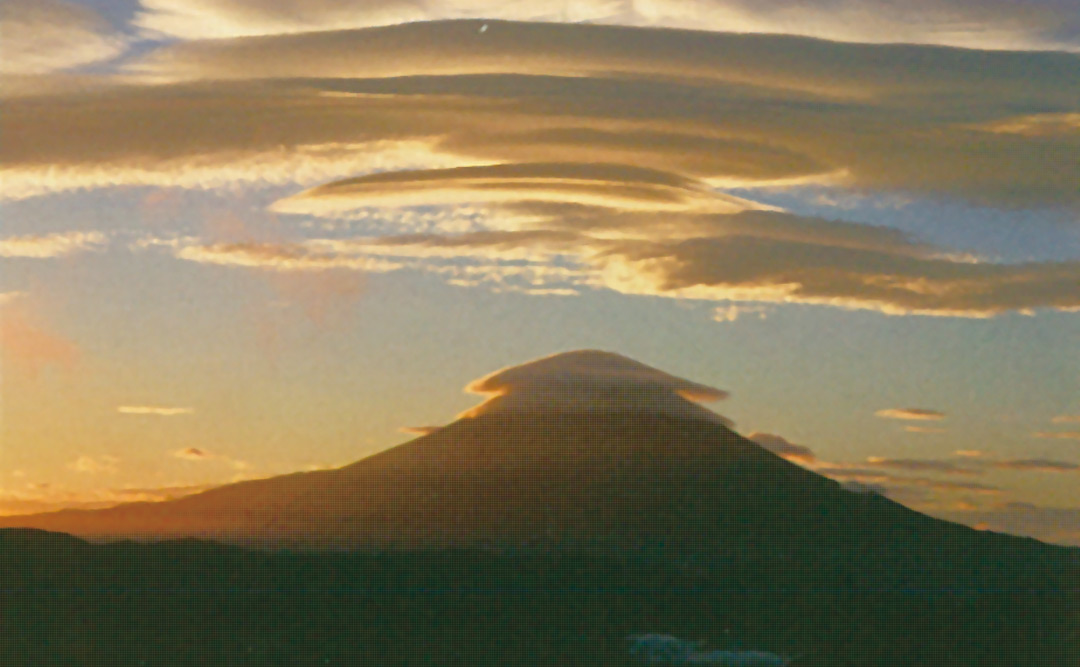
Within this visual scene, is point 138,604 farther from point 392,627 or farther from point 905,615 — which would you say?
point 905,615

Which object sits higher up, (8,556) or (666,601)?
(8,556)

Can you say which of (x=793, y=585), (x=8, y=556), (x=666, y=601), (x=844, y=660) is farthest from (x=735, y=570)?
(x=8, y=556)

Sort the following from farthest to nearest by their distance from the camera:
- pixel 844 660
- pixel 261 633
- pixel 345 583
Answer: pixel 345 583
pixel 844 660
pixel 261 633

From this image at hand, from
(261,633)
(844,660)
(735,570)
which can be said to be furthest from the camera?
(735,570)

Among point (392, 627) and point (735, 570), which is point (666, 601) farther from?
point (392, 627)

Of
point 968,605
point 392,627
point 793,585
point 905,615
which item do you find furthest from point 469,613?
point 968,605

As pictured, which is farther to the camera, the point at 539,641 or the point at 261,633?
the point at 539,641
